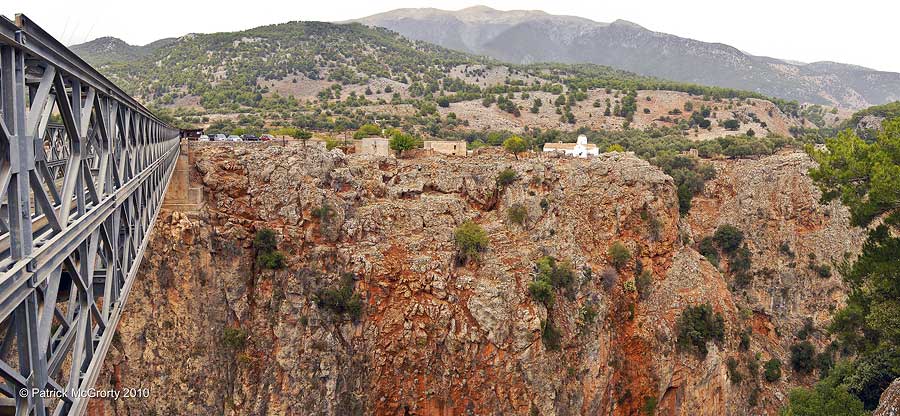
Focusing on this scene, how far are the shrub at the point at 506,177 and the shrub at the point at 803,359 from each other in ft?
63.5

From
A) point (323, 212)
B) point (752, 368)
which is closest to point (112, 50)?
point (323, 212)

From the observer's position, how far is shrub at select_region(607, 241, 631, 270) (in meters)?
27.3

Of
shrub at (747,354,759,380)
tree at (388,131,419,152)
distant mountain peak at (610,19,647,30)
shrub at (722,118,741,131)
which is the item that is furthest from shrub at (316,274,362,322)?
distant mountain peak at (610,19,647,30)

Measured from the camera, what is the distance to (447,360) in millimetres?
22750

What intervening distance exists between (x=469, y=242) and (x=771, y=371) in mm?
18236

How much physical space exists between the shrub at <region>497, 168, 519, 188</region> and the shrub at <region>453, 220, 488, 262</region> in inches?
194

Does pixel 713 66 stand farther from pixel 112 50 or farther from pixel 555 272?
pixel 112 50

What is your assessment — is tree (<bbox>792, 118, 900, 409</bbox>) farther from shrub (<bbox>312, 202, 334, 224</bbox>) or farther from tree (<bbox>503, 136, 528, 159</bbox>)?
tree (<bbox>503, 136, 528, 159</bbox>)

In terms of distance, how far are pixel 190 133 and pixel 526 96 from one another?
1931 inches

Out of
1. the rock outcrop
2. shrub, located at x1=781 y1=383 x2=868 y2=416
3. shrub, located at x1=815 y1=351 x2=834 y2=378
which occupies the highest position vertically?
the rock outcrop

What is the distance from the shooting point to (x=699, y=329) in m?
25.7

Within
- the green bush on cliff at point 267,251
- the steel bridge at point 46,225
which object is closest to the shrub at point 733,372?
the green bush on cliff at point 267,251

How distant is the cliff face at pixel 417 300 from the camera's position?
21969mm

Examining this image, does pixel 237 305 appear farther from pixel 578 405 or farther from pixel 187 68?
pixel 187 68
